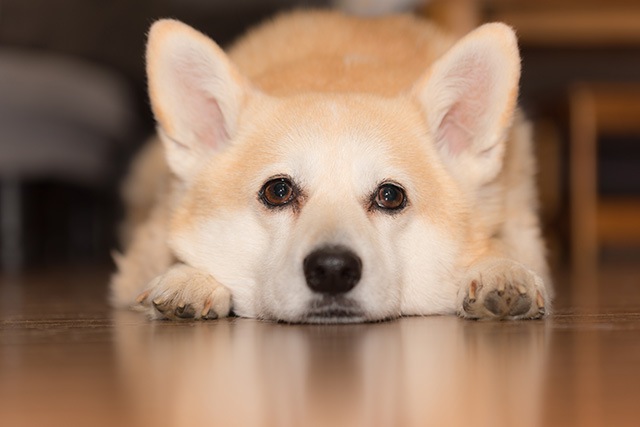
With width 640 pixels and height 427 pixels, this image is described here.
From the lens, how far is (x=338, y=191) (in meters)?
2.08

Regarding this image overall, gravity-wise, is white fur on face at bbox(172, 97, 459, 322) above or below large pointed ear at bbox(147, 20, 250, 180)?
below

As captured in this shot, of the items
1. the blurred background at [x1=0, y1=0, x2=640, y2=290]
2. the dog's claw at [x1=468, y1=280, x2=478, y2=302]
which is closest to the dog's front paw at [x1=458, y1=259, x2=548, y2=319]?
the dog's claw at [x1=468, y1=280, x2=478, y2=302]

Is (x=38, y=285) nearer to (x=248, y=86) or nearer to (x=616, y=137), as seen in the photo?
(x=248, y=86)

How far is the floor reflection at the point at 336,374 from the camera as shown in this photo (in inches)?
41.3

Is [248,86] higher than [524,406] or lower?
higher

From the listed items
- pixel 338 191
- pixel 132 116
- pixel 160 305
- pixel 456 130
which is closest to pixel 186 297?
pixel 160 305

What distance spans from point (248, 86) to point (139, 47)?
16.0 feet

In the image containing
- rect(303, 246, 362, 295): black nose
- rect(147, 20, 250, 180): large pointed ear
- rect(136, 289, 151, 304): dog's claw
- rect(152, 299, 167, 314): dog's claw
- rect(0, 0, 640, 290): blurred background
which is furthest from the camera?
rect(0, 0, 640, 290): blurred background

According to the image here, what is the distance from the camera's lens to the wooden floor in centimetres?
105

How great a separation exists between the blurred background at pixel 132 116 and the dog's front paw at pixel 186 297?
1.87 m

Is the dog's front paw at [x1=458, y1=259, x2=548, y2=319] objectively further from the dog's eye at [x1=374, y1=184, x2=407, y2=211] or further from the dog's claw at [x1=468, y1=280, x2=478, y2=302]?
the dog's eye at [x1=374, y1=184, x2=407, y2=211]

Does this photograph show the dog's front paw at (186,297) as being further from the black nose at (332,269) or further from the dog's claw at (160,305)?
the black nose at (332,269)

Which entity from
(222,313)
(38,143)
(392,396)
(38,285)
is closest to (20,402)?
(392,396)

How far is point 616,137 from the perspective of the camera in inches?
221
